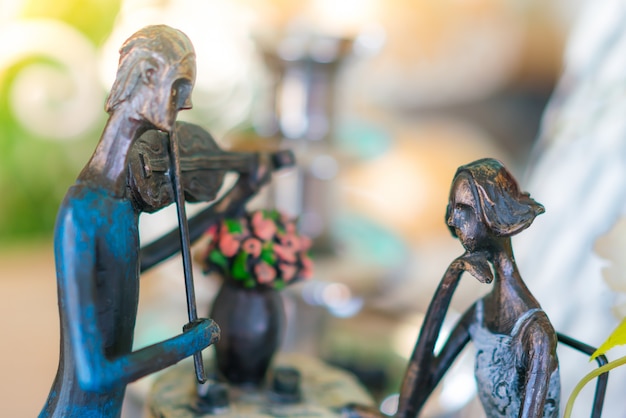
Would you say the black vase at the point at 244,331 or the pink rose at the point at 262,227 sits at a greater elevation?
the pink rose at the point at 262,227

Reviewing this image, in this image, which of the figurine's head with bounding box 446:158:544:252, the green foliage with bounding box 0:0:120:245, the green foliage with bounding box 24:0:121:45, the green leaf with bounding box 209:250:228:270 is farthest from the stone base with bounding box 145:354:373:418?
the green foliage with bounding box 24:0:121:45

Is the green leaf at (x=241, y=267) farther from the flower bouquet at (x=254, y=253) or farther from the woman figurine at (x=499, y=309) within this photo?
the woman figurine at (x=499, y=309)

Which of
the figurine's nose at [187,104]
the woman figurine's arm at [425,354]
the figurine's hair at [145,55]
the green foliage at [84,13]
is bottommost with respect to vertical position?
the woman figurine's arm at [425,354]

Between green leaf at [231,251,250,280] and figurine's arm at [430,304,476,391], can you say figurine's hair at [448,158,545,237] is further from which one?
green leaf at [231,251,250,280]

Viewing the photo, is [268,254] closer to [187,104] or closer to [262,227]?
[262,227]

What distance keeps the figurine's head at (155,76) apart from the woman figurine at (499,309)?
8.8 inches

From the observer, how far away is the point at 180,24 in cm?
167

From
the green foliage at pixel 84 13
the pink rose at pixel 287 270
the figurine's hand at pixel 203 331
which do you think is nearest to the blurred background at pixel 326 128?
the green foliage at pixel 84 13

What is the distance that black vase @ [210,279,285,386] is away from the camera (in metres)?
0.72

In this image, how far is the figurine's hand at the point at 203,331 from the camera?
0.55 m

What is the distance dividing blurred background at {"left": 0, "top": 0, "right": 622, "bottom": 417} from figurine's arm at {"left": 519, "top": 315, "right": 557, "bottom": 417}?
0.60 feet

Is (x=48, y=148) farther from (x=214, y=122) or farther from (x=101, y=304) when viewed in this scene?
(x=101, y=304)

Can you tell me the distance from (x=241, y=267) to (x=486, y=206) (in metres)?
0.27

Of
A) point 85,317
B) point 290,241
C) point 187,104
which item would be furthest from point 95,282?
point 290,241
